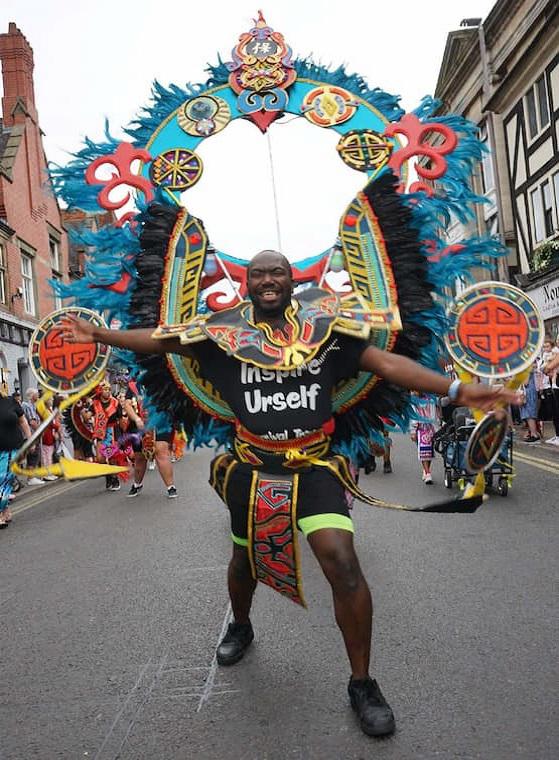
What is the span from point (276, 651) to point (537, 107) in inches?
823

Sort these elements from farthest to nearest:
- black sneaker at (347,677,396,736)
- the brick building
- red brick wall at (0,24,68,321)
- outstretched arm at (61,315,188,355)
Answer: red brick wall at (0,24,68,321)
the brick building
outstretched arm at (61,315,188,355)
black sneaker at (347,677,396,736)

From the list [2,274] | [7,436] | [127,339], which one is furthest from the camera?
[2,274]

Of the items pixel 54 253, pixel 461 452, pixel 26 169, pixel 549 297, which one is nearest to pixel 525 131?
pixel 549 297

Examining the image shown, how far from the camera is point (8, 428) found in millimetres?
7836

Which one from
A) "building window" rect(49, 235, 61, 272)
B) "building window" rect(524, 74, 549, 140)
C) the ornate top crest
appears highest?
"building window" rect(524, 74, 549, 140)

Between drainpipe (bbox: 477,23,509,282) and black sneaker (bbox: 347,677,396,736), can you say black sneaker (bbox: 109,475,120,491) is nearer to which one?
black sneaker (bbox: 347,677,396,736)

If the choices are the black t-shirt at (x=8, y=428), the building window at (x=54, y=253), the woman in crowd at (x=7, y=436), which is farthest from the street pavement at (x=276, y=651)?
the building window at (x=54, y=253)

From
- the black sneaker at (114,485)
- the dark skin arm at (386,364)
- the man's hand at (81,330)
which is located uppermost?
the man's hand at (81,330)

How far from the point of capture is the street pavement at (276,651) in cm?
294

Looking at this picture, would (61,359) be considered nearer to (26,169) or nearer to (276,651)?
(276,651)

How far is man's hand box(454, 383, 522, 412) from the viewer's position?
298 centimetres

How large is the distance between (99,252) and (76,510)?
241 inches

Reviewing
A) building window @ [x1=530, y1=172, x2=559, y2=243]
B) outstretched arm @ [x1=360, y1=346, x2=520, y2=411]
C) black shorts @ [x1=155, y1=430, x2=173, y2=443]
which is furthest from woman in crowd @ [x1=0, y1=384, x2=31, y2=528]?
building window @ [x1=530, y1=172, x2=559, y2=243]

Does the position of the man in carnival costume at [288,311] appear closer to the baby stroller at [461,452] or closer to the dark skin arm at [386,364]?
the dark skin arm at [386,364]
